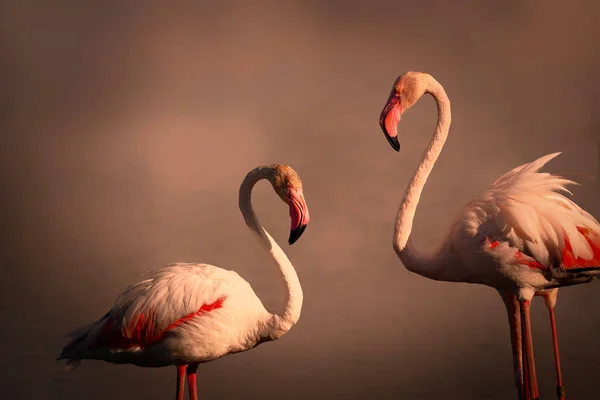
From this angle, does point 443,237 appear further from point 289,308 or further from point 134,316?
point 134,316

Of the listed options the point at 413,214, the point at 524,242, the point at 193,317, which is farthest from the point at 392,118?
the point at 193,317

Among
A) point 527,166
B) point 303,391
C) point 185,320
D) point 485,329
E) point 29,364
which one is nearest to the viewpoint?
point 185,320

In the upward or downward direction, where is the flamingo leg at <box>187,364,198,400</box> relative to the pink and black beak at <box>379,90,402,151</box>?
downward

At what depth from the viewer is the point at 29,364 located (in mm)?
6664

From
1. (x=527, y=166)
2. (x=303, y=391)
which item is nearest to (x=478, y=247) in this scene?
(x=527, y=166)

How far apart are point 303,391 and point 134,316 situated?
4.97ft

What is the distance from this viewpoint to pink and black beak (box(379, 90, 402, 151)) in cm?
567

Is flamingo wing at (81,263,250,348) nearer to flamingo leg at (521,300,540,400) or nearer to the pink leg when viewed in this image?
the pink leg

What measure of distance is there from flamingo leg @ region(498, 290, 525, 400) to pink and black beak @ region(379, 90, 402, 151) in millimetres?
1083

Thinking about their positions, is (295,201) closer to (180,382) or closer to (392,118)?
(392,118)

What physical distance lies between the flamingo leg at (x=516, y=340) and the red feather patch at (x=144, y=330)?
5.42 feet

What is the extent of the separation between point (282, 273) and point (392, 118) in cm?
112

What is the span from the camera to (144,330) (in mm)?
5148

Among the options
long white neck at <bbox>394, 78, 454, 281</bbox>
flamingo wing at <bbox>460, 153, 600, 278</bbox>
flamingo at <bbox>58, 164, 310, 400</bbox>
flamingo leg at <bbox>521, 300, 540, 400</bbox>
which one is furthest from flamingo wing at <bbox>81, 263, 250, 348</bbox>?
flamingo leg at <bbox>521, 300, 540, 400</bbox>
